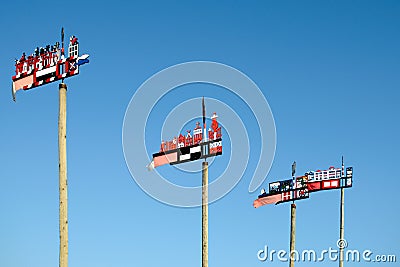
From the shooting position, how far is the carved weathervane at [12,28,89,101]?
2516cm

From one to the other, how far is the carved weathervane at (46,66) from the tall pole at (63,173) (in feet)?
3.34

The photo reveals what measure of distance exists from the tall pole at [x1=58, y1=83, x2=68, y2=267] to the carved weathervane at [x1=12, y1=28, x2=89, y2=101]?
102 centimetres

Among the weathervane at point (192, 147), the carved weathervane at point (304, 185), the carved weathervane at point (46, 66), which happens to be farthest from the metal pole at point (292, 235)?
the carved weathervane at point (46, 66)

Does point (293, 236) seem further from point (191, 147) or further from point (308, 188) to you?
point (191, 147)

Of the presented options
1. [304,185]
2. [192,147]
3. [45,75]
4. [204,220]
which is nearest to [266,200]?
[304,185]

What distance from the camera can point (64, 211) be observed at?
2370 cm

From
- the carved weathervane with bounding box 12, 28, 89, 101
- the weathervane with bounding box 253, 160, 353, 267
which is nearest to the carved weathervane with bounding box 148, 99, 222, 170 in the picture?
the carved weathervane with bounding box 12, 28, 89, 101

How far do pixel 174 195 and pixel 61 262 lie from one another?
34.3 ft

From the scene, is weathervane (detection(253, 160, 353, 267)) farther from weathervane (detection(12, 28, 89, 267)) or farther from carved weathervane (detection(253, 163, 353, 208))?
weathervane (detection(12, 28, 89, 267))

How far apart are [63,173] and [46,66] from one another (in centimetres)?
389

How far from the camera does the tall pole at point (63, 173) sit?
23.5 metres

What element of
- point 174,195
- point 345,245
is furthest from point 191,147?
point 345,245

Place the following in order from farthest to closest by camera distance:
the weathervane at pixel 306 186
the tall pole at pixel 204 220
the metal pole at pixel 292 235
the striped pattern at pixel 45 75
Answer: the weathervane at pixel 306 186, the metal pole at pixel 292 235, the tall pole at pixel 204 220, the striped pattern at pixel 45 75

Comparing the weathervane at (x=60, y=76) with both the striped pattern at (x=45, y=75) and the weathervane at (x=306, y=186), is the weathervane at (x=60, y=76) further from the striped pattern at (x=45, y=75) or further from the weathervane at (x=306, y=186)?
the weathervane at (x=306, y=186)
